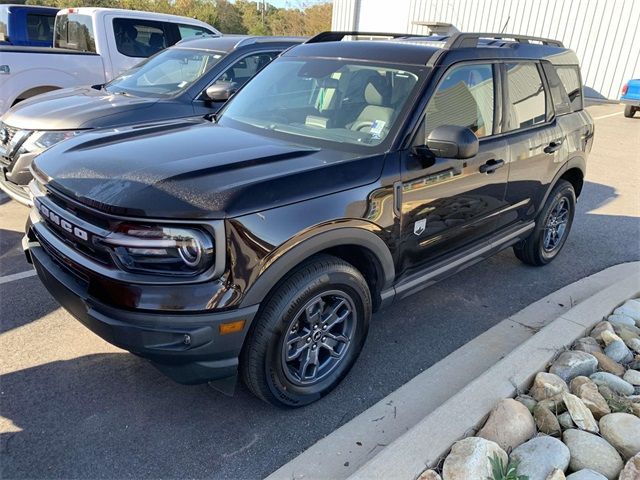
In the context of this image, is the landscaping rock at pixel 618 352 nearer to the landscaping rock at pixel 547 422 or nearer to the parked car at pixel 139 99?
the landscaping rock at pixel 547 422

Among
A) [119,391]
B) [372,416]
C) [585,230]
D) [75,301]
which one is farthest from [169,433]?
[585,230]

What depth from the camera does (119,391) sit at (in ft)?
9.21

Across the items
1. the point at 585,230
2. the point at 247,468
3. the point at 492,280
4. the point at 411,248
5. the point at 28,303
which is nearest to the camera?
the point at 247,468

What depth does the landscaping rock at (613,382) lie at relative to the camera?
9.07ft

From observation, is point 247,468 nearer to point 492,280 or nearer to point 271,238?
point 271,238

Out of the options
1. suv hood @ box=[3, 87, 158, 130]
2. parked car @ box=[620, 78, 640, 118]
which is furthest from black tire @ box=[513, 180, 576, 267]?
parked car @ box=[620, 78, 640, 118]

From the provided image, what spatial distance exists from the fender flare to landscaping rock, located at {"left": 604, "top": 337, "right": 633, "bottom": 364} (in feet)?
5.18

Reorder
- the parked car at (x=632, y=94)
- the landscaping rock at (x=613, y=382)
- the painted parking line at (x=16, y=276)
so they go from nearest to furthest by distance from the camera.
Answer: the landscaping rock at (x=613, y=382), the painted parking line at (x=16, y=276), the parked car at (x=632, y=94)

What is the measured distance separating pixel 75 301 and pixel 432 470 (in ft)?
5.96

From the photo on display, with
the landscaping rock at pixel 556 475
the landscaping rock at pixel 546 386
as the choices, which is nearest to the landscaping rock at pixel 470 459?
the landscaping rock at pixel 556 475

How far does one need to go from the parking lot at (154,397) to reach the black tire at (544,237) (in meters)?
0.37

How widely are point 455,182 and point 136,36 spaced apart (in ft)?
22.0

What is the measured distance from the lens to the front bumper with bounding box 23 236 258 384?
7.16 feet

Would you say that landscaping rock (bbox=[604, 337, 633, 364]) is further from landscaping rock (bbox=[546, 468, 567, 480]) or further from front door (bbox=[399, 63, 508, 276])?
landscaping rock (bbox=[546, 468, 567, 480])
